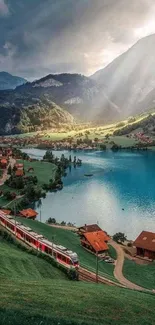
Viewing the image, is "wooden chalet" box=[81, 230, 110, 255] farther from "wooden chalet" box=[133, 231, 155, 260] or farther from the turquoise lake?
the turquoise lake

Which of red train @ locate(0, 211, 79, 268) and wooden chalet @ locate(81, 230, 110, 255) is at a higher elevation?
red train @ locate(0, 211, 79, 268)

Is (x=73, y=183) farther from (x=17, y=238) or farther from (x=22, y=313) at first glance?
(x=22, y=313)

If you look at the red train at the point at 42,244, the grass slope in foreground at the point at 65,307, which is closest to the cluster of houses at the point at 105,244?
the red train at the point at 42,244

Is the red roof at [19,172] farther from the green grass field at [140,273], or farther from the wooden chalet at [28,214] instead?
the green grass field at [140,273]

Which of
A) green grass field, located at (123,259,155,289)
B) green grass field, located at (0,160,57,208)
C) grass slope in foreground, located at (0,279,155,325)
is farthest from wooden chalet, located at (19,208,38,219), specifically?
grass slope in foreground, located at (0,279,155,325)

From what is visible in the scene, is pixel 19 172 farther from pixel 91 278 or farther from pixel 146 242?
pixel 91 278

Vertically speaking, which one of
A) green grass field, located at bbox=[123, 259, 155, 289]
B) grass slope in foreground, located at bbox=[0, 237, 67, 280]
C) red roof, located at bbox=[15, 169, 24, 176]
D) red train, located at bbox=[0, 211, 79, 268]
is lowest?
green grass field, located at bbox=[123, 259, 155, 289]

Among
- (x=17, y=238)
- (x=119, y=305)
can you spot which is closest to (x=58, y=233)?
(x=17, y=238)

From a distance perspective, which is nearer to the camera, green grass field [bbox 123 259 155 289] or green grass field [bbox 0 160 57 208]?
green grass field [bbox 123 259 155 289]
